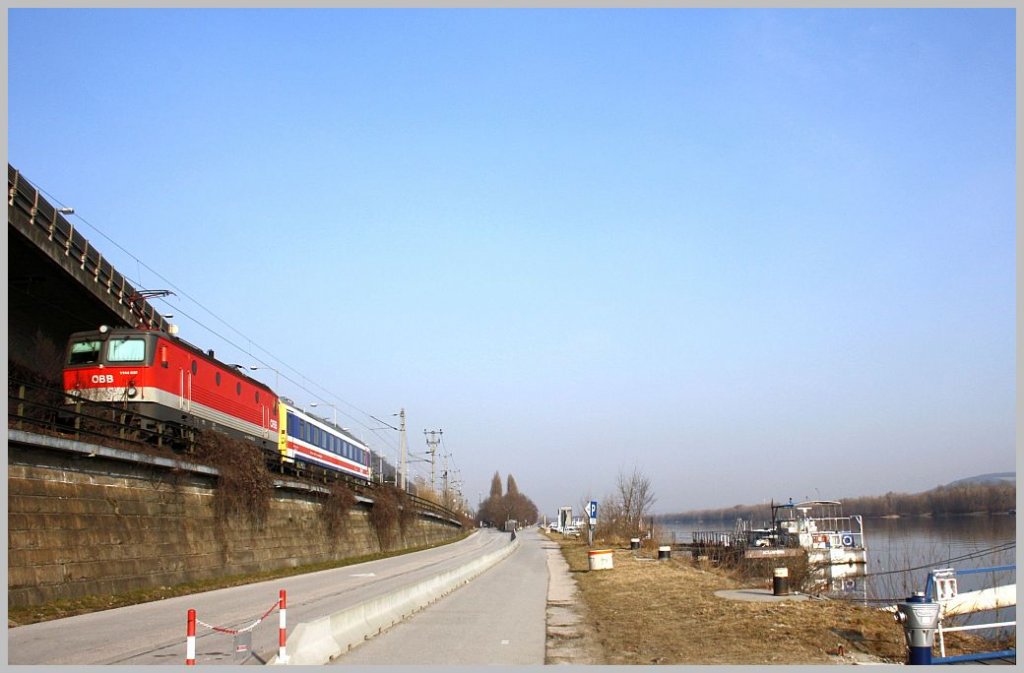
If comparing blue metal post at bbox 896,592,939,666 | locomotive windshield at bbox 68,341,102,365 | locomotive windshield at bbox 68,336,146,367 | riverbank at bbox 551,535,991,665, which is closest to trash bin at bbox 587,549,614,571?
riverbank at bbox 551,535,991,665

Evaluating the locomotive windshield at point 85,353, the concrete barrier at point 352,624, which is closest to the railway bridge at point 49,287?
the locomotive windshield at point 85,353

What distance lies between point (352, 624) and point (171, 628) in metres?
4.02

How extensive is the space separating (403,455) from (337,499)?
34.8m

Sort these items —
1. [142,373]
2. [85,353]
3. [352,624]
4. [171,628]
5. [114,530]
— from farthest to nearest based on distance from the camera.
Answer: [85,353] → [142,373] → [114,530] → [171,628] → [352,624]

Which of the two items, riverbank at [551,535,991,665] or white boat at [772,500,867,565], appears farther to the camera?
white boat at [772,500,867,565]

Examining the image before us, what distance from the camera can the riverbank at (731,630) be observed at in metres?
13.1

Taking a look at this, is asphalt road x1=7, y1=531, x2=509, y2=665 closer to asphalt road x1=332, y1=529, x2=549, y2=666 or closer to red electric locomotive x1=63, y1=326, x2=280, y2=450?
asphalt road x1=332, y1=529, x2=549, y2=666

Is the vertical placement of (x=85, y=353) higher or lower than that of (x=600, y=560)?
higher

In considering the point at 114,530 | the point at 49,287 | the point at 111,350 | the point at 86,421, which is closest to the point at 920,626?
the point at 114,530

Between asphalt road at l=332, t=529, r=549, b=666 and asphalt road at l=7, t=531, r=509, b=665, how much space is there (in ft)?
6.16

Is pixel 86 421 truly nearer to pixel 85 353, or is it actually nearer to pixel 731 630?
pixel 85 353

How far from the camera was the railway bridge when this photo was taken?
2341 cm

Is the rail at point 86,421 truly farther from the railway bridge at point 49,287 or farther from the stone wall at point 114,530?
the railway bridge at point 49,287

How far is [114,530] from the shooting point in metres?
21.8
